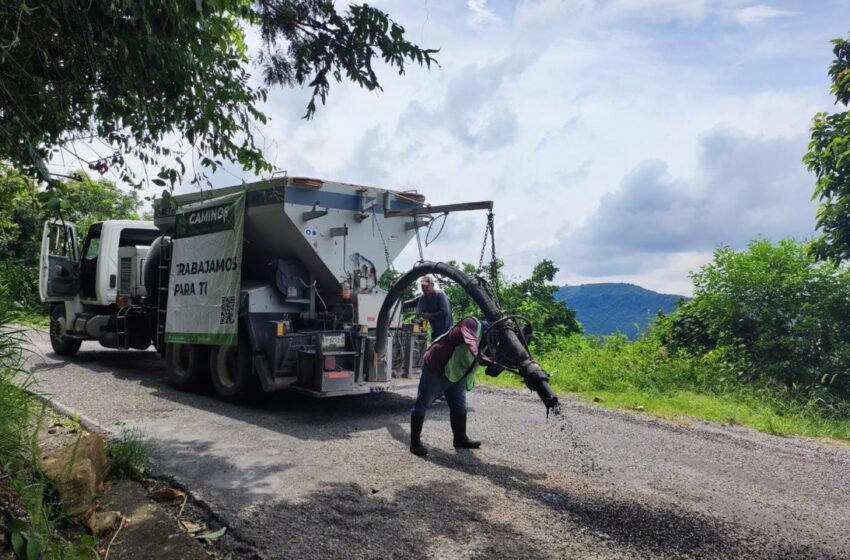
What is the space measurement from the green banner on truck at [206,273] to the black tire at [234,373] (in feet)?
0.69

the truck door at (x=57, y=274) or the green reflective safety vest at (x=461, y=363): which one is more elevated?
the truck door at (x=57, y=274)

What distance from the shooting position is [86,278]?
462 inches

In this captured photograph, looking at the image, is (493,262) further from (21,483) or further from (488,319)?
(21,483)

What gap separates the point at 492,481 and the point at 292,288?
155 inches

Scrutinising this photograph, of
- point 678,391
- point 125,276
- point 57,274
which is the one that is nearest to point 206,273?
point 125,276

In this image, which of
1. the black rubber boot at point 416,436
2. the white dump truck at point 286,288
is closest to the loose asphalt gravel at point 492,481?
the black rubber boot at point 416,436

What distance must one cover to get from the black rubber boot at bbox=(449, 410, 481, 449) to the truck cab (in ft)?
24.1

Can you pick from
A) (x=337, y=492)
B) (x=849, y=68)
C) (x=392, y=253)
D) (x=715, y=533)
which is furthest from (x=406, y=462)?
(x=849, y=68)

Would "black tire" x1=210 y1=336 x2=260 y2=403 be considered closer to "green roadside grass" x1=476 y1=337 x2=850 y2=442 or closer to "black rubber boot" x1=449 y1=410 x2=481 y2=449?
"black rubber boot" x1=449 y1=410 x2=481 y2=449

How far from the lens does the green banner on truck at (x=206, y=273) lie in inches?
310

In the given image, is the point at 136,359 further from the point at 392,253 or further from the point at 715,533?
the point at 715,533

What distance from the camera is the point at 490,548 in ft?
12.2

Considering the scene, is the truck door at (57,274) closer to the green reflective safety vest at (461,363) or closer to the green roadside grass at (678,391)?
the green roadside grass at (678,391)

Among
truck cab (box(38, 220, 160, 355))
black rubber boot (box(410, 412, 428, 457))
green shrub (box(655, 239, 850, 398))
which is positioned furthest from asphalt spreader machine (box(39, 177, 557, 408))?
green shrub (box(655, 239, 850, 398))
